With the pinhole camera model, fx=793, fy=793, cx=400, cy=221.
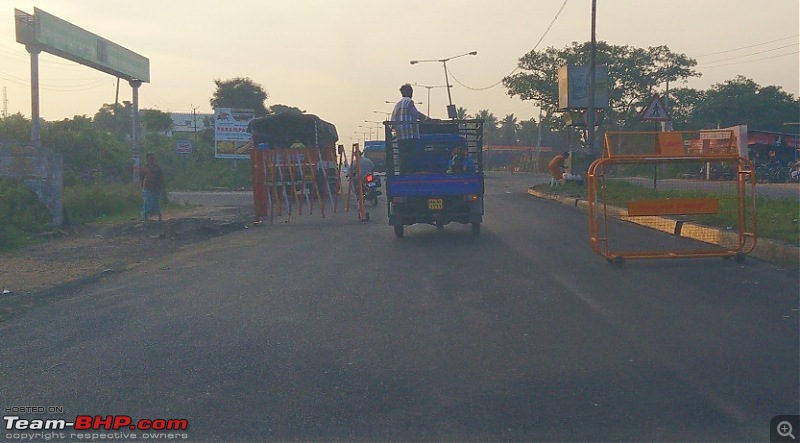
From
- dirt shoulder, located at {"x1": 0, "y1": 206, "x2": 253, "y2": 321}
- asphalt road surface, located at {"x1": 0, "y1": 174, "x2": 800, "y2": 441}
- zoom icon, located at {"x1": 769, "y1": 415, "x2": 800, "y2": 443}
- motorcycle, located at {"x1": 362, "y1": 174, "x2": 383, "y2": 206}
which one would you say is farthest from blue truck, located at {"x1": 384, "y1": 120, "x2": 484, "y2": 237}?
zoom icon, located at {"x1": 769, "y1": 415, "x2": 800, "y2": 443}

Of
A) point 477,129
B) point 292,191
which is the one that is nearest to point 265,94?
point 292,191

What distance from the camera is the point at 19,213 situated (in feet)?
56.0

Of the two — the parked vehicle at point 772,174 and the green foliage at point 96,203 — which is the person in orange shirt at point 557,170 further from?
the green foliage at point 96,203

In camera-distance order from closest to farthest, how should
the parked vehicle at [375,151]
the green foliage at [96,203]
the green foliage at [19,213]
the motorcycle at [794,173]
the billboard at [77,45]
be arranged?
the green foliage at [19,213] < the green foliage at [96,203] < the billboard at [77,45] < the motorcycle at [794,173] < the parked vehicle at [375,151]

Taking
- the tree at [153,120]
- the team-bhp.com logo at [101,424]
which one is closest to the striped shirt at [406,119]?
the team-bhp.com logo at [101,424]

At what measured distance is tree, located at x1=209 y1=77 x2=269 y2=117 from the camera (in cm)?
6831

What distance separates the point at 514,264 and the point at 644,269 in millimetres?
1751

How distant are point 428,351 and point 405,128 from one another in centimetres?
1051

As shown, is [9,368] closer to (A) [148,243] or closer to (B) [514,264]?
(B) [514,264]

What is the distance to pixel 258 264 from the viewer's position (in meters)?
11.9

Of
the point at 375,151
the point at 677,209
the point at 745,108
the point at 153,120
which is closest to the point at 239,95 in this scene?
the point at 153,120

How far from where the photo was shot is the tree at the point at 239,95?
2689 inches

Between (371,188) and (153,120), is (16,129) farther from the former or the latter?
(153,120)

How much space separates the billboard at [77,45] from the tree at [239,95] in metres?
28.7
